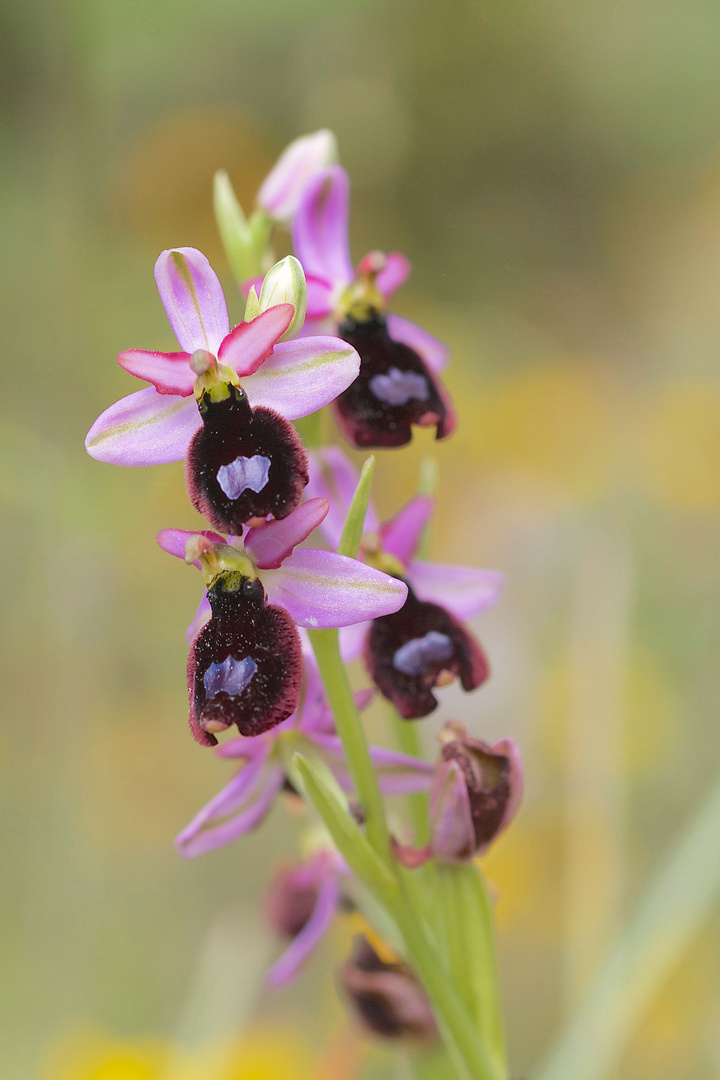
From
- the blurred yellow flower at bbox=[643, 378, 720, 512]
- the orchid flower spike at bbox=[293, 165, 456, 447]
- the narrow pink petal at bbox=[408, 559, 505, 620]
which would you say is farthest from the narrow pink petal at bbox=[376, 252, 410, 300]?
the blurred yellow flower at bbox=[643, 378, 720, 512]

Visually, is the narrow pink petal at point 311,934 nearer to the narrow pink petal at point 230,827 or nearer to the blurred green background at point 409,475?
the narrow pink petal at point 230,827

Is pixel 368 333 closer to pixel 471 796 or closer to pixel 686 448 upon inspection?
pixel 471 796

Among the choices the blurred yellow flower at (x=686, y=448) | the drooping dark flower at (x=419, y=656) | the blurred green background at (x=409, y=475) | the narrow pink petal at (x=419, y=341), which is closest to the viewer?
the drooping dark flower at (x=419, y=656)

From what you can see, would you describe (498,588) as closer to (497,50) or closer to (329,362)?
(329,362)

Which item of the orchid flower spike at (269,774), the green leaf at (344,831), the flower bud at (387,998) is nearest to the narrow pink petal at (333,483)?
the orchid flower spike at (269,774)

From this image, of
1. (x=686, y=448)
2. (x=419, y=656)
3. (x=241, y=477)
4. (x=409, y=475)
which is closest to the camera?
(x=241, y=477)

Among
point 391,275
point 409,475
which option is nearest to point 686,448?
point 409,475

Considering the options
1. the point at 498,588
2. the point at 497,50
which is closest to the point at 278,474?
the point at 498,588
